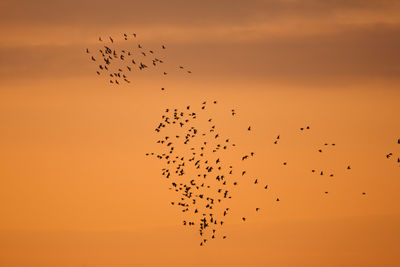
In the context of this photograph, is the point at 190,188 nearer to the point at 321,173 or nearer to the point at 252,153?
the point at 252,153

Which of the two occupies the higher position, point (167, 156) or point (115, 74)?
point (115, 74)

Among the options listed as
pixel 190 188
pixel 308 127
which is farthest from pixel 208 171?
pixel 308 127

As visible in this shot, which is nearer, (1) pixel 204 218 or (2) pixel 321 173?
(2) pixel 321 173

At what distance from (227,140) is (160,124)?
710cm

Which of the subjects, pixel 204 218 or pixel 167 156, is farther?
pixel 204 218

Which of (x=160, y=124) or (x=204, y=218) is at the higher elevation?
(x=160, y=124)

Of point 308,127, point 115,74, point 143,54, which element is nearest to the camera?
point 143,54

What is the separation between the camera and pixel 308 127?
8750cm

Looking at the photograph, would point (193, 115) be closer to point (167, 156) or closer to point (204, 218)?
point (167, 156)

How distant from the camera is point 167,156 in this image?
8388 cm

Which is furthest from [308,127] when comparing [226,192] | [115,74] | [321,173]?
[115,74]

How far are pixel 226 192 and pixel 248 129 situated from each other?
7777mm

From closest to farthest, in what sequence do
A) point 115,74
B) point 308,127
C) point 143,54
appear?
point 143,54 < point 115,74 < point 308,127

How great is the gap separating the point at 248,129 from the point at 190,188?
8178 mm
